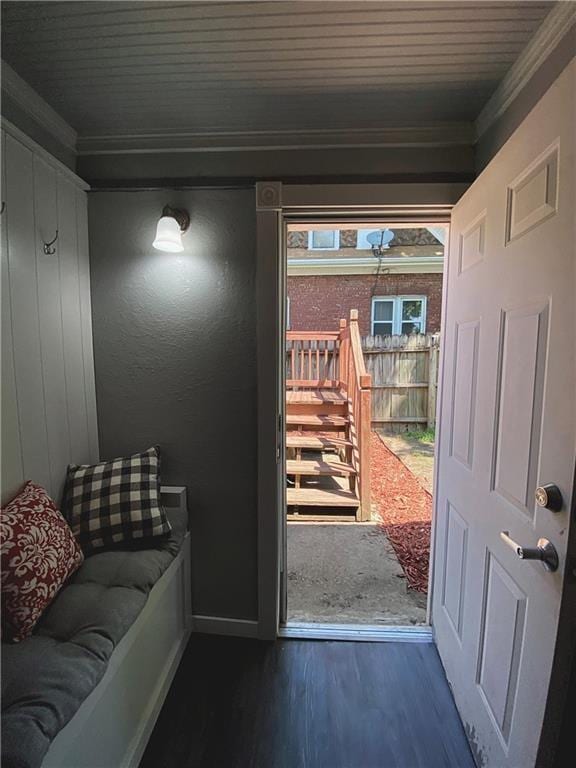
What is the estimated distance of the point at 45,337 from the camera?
4.45ft

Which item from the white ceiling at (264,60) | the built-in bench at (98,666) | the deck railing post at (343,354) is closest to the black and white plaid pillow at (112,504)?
the built-in bench at (98,666)

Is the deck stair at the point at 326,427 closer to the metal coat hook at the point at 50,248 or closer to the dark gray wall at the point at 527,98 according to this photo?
the dark gray wall at the point at 527,98

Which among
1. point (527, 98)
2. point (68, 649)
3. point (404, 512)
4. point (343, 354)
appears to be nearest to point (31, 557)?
point (68, 649)

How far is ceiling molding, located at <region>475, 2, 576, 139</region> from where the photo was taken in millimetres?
957

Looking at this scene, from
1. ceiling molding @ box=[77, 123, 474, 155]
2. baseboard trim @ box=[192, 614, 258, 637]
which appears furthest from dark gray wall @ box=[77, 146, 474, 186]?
baseboard trim @ box=[192, 614, 258, 637]

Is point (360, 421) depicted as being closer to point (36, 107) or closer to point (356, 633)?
point (356, 633)

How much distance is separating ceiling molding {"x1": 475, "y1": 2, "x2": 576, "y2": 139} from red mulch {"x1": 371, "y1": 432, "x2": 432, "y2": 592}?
244cm

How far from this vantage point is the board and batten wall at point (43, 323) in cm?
119

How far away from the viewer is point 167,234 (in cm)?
141

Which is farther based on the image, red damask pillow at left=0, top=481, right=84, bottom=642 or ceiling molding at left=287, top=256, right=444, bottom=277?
ceiling molding at left=287, top=256, right=444, bottom=277

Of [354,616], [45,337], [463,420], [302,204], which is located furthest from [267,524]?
[302,204]

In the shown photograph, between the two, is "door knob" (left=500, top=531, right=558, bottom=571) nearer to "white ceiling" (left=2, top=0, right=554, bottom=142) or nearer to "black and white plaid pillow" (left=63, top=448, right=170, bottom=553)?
"black and white plaid pillow" (left=63, top=448, right=170, bottom=553)

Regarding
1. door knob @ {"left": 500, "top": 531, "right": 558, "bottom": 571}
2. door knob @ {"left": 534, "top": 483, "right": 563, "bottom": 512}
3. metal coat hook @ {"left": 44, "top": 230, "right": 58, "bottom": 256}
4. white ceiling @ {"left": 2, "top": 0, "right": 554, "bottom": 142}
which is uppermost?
white ceiling @ {"left": 2, "top": 0, "right": 554, "bottom": 142}

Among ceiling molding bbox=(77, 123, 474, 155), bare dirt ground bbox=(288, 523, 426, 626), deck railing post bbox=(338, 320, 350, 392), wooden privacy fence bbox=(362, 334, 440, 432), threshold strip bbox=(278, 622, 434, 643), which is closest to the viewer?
ceiling molding bbox=(77, 123, 474, 155)
